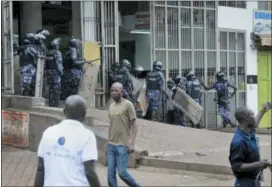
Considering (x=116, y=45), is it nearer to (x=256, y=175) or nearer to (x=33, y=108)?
(x=33, y=108)

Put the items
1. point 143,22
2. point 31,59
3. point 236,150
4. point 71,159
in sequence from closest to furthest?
point 71,159
point 236,150
point 31,59
point 143,22

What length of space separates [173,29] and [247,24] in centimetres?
358

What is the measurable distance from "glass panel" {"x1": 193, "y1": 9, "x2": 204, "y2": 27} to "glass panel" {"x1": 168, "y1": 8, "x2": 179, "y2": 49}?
89 centimetres

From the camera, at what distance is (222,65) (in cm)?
1953

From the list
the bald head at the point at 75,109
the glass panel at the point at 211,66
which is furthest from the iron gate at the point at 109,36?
the bald head at the point at 75,109

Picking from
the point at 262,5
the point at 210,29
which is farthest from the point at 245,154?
the point at 262,5

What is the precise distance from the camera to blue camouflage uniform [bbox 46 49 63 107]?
13.5 metres

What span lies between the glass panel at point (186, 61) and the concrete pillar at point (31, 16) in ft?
15.7

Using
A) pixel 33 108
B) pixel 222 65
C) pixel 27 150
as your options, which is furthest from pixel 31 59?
pixel 222 65

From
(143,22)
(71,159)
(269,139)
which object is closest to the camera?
(71,159)

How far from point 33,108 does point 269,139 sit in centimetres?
689

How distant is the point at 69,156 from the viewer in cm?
404

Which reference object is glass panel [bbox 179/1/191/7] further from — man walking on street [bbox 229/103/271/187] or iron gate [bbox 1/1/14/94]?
man walking on street [bbox 229/103/271/187]

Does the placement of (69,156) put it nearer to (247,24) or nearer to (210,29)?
(210,29)
